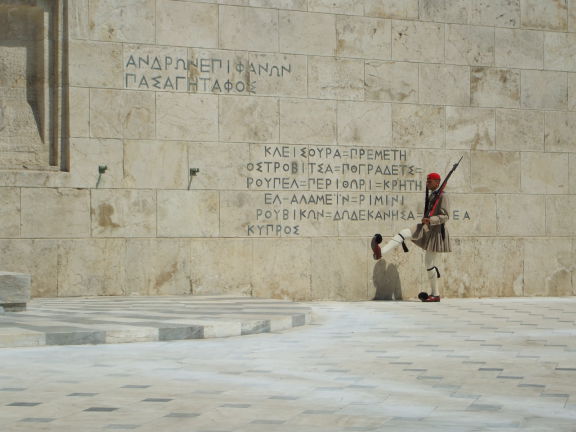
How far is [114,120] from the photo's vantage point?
1453 centimetres

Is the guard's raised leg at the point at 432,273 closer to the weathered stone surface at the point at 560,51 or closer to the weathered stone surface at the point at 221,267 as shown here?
the weathered stone surface at the point at 221,267

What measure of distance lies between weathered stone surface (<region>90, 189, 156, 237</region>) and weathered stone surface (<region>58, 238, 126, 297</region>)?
0.56ft

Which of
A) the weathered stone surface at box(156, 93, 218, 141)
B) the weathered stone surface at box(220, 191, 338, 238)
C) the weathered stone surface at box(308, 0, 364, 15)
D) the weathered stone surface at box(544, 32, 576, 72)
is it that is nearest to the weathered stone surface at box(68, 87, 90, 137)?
the weathered stone surface at box(156, 93, 218, 141)

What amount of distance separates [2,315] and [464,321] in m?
5.34

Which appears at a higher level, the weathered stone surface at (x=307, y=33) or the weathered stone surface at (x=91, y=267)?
the weathered stone surface at (x=307, y=33)

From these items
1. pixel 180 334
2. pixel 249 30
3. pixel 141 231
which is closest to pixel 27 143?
pixel 141 231

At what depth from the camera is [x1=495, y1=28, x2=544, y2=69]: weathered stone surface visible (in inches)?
659

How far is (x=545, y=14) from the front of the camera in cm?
1706

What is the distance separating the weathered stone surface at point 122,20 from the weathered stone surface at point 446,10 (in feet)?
14.6

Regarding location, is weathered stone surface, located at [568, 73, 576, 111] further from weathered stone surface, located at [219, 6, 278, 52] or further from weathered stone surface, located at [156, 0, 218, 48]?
weathered stone surface, located at [156, 0, 218, 48]

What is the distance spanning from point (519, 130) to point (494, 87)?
830mm

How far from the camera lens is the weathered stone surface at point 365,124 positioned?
15734 millimetres

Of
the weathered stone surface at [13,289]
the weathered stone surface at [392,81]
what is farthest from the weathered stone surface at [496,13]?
the weathered stone surface at [13,289]

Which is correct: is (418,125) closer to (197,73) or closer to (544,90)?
(544,90)
